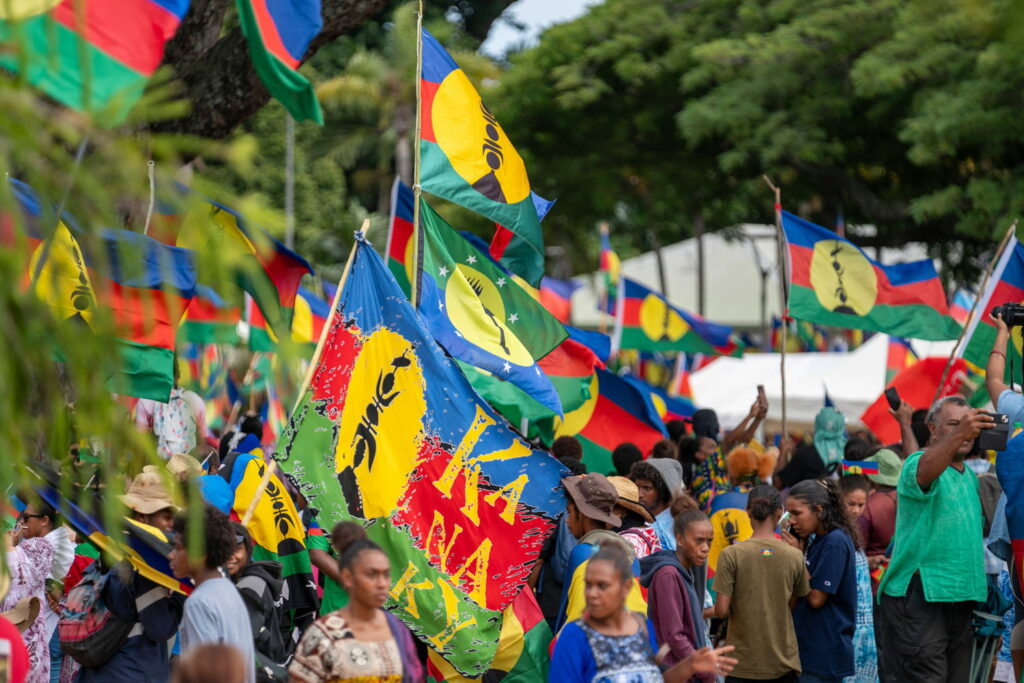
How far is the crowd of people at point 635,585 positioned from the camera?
5039 millimetres

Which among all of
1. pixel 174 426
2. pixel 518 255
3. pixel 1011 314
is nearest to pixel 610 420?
pixel 518 255

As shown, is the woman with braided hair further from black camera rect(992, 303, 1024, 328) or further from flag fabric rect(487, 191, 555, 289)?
flag fabric rect(487, 191, 555, 289)

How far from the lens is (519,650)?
A: 709 cm

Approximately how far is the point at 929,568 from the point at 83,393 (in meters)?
5.81

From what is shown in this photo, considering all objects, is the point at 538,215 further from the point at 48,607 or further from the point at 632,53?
the point at 632,53

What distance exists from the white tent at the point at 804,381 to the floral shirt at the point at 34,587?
38.5 feet

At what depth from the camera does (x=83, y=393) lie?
2973 millimetres

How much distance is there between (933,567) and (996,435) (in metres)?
1.05

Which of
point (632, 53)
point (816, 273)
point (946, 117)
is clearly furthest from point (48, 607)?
point (632, 53)

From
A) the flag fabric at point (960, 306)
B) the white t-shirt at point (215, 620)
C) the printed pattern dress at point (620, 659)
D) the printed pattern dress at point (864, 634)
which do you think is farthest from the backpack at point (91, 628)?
the flag fabric at point (960, 306)

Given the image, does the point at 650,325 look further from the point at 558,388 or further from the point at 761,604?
the point at 761,604

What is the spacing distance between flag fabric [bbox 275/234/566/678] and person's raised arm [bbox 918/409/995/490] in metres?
1.95

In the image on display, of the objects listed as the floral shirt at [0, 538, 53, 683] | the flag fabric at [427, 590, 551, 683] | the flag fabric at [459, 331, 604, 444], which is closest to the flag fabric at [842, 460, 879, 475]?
the flag fabric at [459, 331, 604, 444]

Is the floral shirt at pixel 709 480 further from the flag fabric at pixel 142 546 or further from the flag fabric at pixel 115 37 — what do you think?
the flag fabric at pixel 115 37
